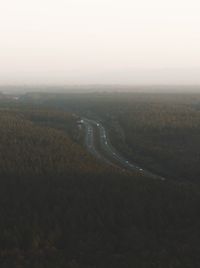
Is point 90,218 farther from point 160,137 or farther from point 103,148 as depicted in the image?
point 160,137

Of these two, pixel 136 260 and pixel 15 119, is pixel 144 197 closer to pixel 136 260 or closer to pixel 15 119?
pixel 136 260

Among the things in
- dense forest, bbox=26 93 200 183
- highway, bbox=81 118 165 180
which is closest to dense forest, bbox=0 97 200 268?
highway, bbox=81 118 165 180

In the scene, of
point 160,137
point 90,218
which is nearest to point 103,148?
point 160,137

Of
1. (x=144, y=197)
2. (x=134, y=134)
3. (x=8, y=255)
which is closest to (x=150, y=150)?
(x=134, y=134)

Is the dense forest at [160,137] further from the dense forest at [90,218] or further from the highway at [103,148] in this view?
the dense forest at [90,218]

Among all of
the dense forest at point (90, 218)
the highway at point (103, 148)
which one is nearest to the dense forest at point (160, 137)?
the highway at point (103, 148)

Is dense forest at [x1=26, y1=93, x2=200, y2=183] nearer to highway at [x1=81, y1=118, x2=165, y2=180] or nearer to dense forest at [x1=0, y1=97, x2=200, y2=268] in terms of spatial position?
highway at [x1=81, y1=118, x2=165, y2=180]
